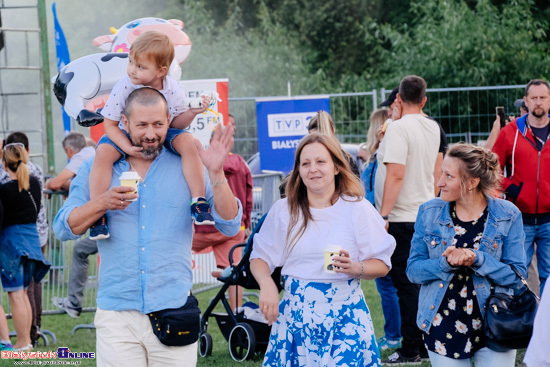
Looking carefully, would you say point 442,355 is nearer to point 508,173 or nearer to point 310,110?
point 508,173

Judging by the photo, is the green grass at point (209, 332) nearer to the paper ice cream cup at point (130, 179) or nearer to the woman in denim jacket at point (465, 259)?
the woman in denim jacket at point (465, 259)

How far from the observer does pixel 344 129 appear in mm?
16812

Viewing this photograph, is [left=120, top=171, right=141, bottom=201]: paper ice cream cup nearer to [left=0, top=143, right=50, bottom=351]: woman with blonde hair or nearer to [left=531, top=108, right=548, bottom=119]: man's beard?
[left=531, top=108, right=548, bottom=119]: man's beard

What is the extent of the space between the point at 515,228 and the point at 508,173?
2994mm

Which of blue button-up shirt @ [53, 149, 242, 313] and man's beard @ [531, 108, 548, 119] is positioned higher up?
man's beard @ [531, 108, 548, 119]

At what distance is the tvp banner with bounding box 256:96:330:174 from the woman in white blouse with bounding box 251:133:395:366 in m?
7.19

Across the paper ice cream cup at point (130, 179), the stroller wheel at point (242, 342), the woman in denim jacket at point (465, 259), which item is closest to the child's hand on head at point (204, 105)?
the paper ice cream cup at point (130, 179)

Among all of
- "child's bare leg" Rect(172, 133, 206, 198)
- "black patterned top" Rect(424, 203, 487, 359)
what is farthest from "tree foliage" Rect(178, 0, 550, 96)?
"child's bare leg" Rect(172, 133, 206, 198)

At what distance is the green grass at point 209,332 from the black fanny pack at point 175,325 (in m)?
3.47

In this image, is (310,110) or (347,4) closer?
(310,110)

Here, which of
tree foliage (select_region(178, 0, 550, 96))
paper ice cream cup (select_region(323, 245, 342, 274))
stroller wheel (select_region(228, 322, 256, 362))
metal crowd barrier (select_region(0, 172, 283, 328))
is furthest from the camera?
tree foliage (select_region(178, 0, 550, 96))

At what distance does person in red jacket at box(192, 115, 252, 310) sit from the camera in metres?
9.32

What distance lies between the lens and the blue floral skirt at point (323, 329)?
4.39 meters

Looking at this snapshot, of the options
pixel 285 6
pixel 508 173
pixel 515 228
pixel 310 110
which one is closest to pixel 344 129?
pixel 310 110
